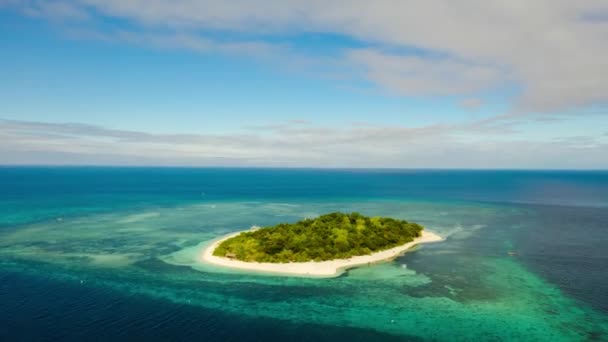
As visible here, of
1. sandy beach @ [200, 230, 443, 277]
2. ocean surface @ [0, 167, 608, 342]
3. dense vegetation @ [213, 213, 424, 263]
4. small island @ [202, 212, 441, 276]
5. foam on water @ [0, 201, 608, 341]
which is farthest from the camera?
dense vegetation @ [213, 213, 424, 263]

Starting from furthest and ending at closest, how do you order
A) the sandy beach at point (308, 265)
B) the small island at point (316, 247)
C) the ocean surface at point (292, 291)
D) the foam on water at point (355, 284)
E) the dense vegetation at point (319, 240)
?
the dense vegetation at point (319, 240), the small island at point (316, 247), the sandy beach at point (308, 265), the foam on water at point (355, 284), the ocean surface at point (292, 291)

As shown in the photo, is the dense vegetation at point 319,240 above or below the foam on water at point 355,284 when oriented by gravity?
above

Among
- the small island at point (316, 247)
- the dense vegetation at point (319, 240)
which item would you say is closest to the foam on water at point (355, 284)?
the small island at point (316, 247)


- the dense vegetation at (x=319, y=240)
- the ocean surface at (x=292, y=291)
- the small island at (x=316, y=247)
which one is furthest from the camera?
the dense vegetation at (x=319, y=240)

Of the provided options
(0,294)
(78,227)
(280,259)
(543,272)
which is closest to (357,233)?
(280,259)

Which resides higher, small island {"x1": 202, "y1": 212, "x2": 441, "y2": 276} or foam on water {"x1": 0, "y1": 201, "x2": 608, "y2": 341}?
small island {"x1": 202, "y1": 212, "x2": 441, "y2": 276}

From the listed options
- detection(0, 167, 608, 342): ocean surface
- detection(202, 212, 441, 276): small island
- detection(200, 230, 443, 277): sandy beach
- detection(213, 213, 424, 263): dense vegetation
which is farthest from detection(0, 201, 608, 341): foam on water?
detection(213, 213, 424, 263): dense vegetation

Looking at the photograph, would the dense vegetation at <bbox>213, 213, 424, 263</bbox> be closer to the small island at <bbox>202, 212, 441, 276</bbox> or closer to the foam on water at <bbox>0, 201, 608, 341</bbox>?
the small island at <bbox>202, 212, 441, 276</bbox>

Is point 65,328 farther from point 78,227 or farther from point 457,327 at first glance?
point 78,227

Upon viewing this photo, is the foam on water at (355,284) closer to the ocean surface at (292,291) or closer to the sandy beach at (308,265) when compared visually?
the ocean surface at (292,291)
